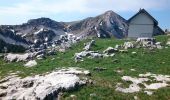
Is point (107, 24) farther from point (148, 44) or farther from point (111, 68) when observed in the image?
point (111, 68)

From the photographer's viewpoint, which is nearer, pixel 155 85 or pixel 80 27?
pixel 155 85

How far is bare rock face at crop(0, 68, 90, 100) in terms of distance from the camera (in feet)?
102

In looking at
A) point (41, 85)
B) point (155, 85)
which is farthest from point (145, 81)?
point (41, 85)

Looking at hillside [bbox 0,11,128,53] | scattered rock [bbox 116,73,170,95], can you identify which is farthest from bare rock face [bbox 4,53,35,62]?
hillside [bbox 0,11,128,53]

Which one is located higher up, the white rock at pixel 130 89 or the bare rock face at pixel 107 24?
the bare rock face at pixel 107 24

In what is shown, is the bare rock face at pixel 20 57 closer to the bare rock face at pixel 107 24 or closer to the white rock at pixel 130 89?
the white rock at pixel 130 89

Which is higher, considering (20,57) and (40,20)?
(40,20)

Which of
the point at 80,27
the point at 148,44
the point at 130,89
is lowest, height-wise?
the point at 130,89

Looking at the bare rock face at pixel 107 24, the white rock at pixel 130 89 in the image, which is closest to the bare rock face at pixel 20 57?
the white rock at pixel 130 89

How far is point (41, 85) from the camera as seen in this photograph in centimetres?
3278

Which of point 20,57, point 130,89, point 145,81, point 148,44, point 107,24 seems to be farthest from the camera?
point 107,24

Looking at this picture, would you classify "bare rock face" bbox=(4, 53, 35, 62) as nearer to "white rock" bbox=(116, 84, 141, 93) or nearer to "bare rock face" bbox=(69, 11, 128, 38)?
"white rock" bbox=(116, 84, 141, 93)

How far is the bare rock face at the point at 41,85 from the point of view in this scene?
31227mm

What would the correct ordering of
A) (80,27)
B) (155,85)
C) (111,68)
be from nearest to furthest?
(155,85)
(111,68)
(80,27)
